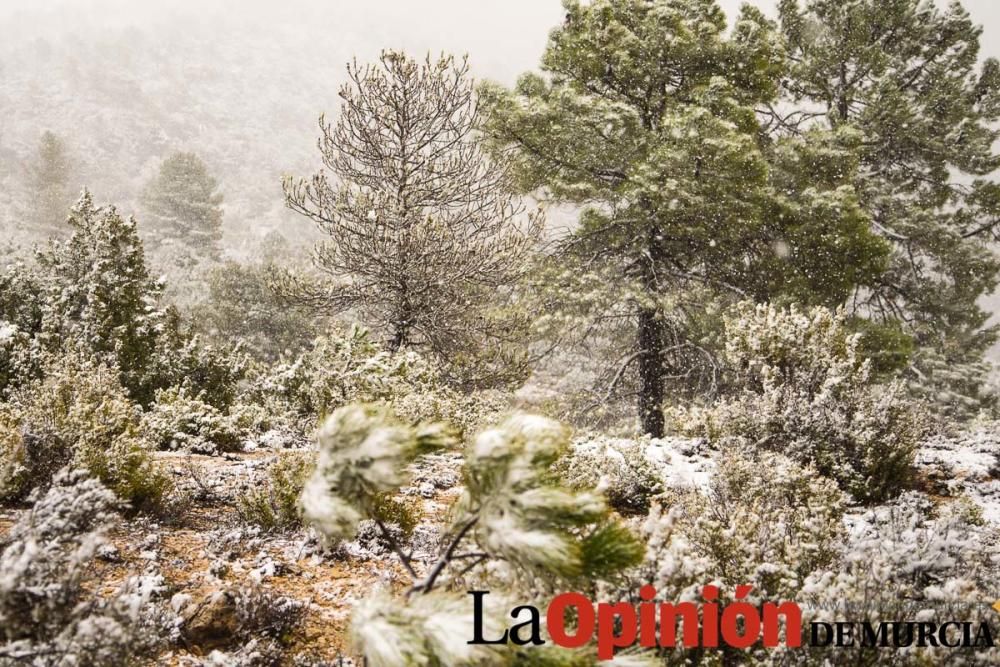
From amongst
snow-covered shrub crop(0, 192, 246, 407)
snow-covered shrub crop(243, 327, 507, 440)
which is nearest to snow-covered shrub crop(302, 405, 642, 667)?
snow-covered shrub crop(243, 327, 507, 440)

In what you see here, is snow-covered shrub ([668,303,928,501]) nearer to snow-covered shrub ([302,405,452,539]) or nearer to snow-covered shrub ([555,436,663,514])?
snow-covered shrub ([555,436,663,514])

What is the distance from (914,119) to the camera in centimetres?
1140

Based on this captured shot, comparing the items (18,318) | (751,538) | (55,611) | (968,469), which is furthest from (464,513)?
(18,318)

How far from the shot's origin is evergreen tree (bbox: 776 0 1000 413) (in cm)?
1138

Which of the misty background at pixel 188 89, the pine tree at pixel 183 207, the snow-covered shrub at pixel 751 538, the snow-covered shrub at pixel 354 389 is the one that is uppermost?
the misty background at pixel 188 89

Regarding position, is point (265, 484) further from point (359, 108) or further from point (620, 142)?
point (620, 142)

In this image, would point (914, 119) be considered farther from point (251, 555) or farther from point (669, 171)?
point (251, 555)

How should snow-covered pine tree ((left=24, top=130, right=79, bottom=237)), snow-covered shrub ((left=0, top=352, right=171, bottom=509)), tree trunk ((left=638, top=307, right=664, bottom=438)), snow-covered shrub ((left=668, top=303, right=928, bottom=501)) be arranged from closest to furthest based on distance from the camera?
snow-covered shrub ((left=0, top=352, right=171, bottom=509)) < snow-covered shrub ((left=668, top=303, right=928, bottom=501)) < tree trunk ((left=638, top=307, right=664, bottom=438)) < snow-covered pine tree ((left=24, top=130, right=79, bottom=237))

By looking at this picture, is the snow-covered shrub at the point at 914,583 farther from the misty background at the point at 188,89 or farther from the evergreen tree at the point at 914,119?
the misty background at the point at 188,89

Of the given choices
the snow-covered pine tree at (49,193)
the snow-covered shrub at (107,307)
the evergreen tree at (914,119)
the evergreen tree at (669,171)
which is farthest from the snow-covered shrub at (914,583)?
the snow-covered pine tree at (49,193)

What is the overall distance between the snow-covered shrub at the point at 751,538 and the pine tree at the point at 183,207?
1276 inches

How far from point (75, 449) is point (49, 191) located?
37.4m

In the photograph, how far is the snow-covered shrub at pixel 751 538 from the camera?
2.12 metres

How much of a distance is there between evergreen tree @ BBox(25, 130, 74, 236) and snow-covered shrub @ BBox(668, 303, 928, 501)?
3723 cm
